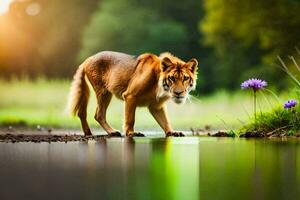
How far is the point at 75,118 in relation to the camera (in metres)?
6.50

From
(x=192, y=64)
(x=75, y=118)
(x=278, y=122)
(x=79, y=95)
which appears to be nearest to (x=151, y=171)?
(x=192, y=64)

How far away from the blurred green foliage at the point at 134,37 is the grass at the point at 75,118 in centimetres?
17

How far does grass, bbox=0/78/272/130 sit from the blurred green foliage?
0.54 feet

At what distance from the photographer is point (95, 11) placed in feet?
24.6

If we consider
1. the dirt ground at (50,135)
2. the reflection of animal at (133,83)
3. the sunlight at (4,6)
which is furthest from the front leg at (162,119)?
the sunlight at (4,6)

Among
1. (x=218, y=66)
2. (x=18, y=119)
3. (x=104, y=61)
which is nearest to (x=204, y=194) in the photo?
(x=104, y=61)

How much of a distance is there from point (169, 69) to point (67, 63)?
231 cm

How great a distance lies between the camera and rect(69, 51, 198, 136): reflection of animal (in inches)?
200

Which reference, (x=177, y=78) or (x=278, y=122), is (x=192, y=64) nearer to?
(x=177, y=78)

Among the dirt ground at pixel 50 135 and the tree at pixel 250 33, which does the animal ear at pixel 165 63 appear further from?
the tree at pixel 250 33

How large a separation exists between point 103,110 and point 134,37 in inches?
76.2

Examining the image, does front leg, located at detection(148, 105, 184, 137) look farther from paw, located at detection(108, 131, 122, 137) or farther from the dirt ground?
paw, located at detection(108, 131, 122, 137)

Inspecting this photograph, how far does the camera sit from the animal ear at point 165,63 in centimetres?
511

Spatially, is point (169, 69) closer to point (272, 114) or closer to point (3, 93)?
point (272, 114)
